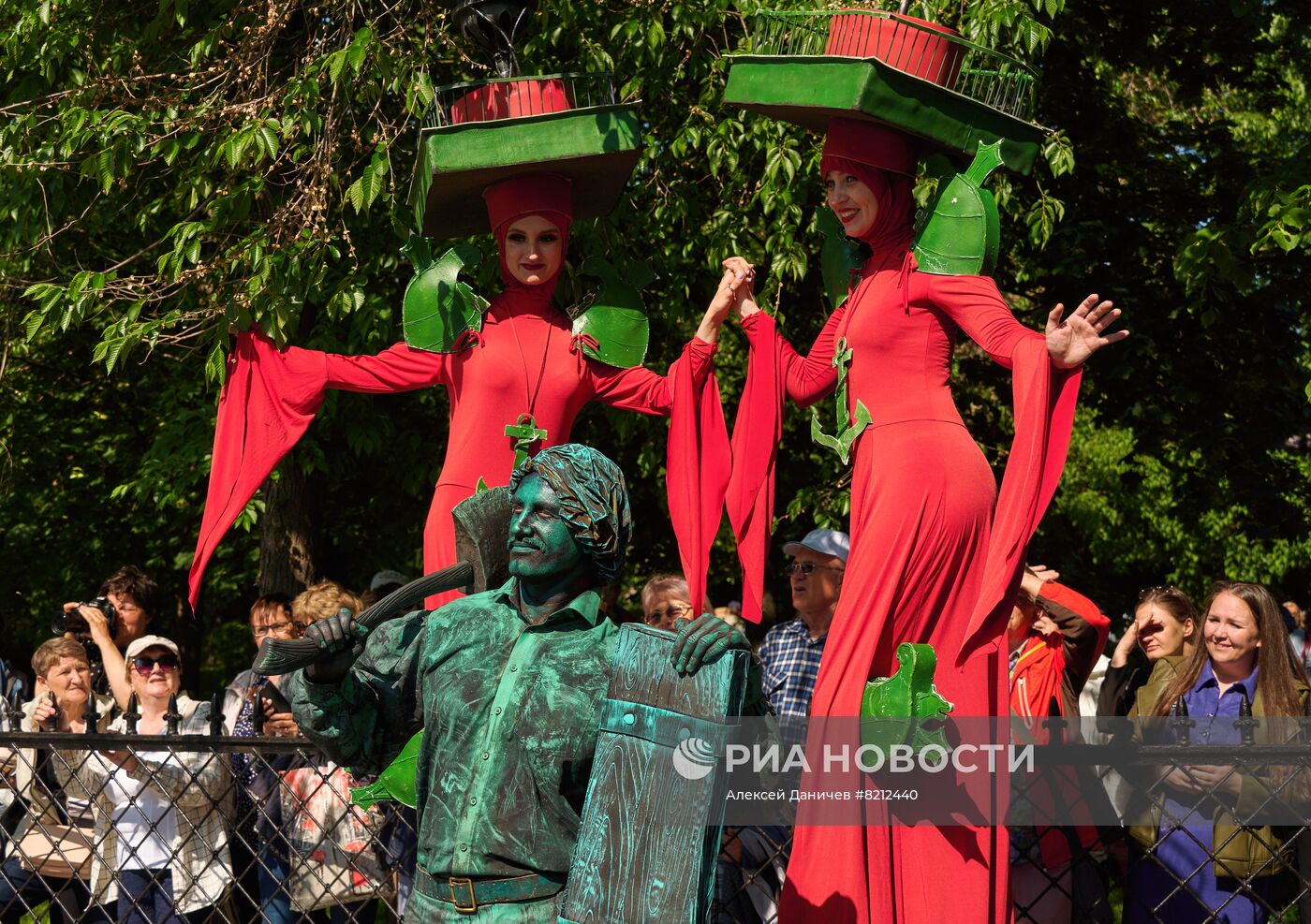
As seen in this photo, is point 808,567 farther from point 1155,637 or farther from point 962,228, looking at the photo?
point 962,228

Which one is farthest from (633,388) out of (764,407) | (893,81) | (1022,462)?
(1022,462)

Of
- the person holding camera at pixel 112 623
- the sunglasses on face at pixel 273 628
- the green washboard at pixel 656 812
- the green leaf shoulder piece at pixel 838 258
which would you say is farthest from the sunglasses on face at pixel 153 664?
the green washboard at pixel 656 812

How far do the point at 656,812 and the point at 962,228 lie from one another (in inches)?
85.3

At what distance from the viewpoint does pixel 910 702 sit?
3.76 meters

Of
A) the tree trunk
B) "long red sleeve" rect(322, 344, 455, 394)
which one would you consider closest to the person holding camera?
"long red sleeve" rect(322, 344, 455, 394)

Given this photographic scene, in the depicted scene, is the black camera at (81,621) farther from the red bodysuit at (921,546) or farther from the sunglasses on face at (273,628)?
Answer: the red bodysuit at (921,546)

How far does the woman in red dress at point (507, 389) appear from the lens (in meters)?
4.79

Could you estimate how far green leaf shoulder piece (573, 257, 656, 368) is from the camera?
4992 millimetres

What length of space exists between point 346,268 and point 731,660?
214 inches

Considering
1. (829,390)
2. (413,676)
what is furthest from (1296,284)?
(413,676)

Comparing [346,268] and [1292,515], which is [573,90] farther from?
[1292,515]

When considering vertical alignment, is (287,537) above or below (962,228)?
below

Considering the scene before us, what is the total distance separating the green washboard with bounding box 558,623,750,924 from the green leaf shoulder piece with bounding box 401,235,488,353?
91.1 inches

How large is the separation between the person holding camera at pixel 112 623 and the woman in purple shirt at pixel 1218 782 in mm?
3702
